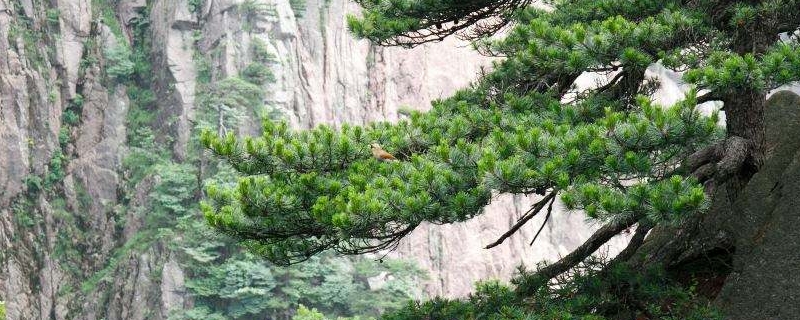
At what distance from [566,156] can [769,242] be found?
70.9 inches

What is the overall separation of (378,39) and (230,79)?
25.2 m

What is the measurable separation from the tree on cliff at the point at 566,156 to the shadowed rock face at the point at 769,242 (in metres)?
0.13

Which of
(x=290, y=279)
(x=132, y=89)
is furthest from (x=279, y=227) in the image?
(x=132, y=89)

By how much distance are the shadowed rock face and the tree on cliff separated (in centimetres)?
13

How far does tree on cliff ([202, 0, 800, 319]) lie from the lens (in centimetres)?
446

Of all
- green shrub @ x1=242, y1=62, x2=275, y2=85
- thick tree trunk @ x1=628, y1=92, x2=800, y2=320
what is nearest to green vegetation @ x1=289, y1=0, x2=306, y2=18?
green shrub @ x1=242, y1=62, x2=275, y2=85

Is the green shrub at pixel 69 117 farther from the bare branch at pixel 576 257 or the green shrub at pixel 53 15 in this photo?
the bare branch at pixel 576 257

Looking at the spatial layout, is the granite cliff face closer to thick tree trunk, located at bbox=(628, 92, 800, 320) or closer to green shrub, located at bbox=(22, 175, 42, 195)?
green shrub, located at bbox=(22, 175, 42, 195)

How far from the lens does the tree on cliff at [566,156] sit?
14.6 feet

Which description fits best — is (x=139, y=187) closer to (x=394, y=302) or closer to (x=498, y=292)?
(x=394, y=302)

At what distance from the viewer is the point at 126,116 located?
34344 millimetres

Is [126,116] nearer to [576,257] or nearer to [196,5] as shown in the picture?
[196,5]

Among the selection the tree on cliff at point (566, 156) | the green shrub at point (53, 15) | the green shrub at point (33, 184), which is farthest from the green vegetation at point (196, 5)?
the tree on cliff at point (566, 156)

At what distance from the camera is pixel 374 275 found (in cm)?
2931
